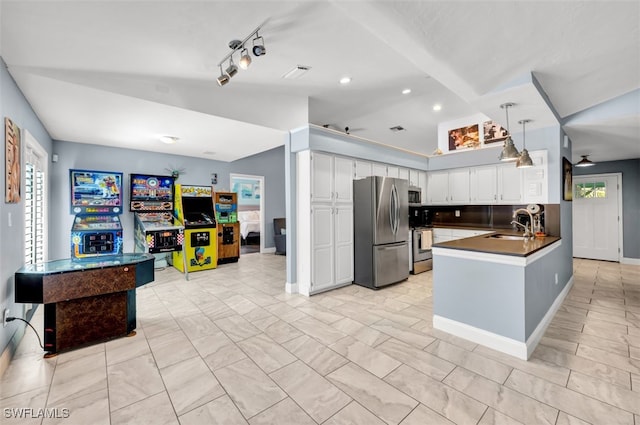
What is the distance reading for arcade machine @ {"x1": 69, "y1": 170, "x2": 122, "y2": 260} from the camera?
455cm

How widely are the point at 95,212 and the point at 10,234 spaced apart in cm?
277

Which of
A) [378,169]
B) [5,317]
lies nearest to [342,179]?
[378,169]

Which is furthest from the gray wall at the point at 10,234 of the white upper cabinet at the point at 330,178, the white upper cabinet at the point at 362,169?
the white upper cabinet at the point at 362,169

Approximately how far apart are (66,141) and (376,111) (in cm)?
547

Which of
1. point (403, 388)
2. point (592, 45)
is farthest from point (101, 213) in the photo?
point (592, 45)

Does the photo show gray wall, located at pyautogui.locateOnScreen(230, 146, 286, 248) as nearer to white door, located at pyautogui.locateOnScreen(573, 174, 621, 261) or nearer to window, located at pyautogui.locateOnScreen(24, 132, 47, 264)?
window, located at pyautogui.locateOnScreen(24, 132, 47, 264)

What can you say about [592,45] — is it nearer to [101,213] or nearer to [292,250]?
[292,250]

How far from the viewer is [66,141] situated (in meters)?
4.92

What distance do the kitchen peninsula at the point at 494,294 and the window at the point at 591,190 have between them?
5.40m

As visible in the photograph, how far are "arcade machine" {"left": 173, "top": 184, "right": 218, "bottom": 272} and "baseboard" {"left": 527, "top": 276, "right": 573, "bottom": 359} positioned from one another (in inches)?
202

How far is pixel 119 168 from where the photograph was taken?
544cm

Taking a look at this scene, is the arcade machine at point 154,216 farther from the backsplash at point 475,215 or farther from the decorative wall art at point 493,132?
the decorative wall art at point 493,132

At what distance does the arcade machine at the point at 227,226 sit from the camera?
20.6 ft

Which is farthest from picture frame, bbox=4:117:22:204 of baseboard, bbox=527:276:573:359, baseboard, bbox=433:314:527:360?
baseboard, bbox=527:276:573:359
